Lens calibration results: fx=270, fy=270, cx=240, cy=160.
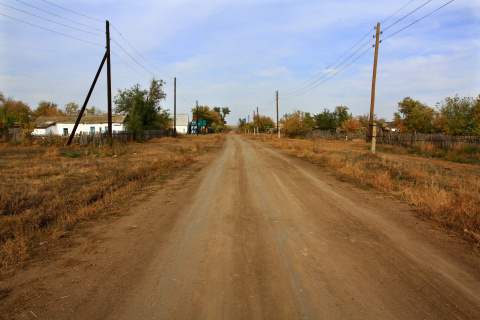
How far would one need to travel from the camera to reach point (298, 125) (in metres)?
51.8

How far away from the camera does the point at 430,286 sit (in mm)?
3295

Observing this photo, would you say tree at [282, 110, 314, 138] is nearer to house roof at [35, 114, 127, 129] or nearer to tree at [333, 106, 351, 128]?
tree at [333, 106, 351, 128]

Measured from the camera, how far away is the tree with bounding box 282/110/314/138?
5181 centimetres

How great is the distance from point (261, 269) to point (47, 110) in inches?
3312

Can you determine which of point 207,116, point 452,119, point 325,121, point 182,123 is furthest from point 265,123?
point 452,119

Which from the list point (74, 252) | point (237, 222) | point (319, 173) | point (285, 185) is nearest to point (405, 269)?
point (237, 222)

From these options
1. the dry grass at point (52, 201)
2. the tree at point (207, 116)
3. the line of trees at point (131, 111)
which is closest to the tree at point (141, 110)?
the line of trees at point (131, 111)

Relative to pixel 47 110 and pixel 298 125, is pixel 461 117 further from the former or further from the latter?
pixel 47 110

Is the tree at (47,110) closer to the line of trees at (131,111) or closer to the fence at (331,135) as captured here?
the line of trees at (131,111)

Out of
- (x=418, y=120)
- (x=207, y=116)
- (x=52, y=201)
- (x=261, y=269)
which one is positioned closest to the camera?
(x=261, y=269)

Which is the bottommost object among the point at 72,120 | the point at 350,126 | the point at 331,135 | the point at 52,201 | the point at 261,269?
the point at 261,269

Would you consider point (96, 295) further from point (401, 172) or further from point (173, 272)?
point (401, 172)

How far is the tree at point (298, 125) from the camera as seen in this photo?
51812 millimetres

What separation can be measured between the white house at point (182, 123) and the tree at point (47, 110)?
97.5 feet
